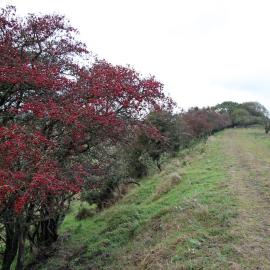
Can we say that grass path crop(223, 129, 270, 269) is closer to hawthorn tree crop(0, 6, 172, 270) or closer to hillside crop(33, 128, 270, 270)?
hillside crop(33, 128, 270, 270)

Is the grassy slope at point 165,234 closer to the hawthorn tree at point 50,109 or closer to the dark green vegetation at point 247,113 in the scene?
the hawthorn tree at point 50,109

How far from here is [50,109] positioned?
824 centimetres

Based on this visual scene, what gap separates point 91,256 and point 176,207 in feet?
10.6

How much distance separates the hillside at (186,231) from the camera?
852cm

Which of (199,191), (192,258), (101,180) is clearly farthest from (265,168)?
(192,258)

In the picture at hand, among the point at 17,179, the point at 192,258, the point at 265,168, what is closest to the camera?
the point at 17,179

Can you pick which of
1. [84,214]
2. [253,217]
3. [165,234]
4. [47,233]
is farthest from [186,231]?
[84,214]

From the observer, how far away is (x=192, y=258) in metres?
8.47

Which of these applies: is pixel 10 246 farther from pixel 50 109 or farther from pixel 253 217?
pixel 253 217

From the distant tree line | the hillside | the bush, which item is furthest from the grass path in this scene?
the bush

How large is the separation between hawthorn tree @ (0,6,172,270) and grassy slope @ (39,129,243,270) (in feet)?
7.47

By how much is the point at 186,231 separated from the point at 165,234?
771 mm

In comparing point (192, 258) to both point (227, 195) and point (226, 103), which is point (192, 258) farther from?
point (226, 103)

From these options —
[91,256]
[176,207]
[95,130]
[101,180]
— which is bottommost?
[91,256]
